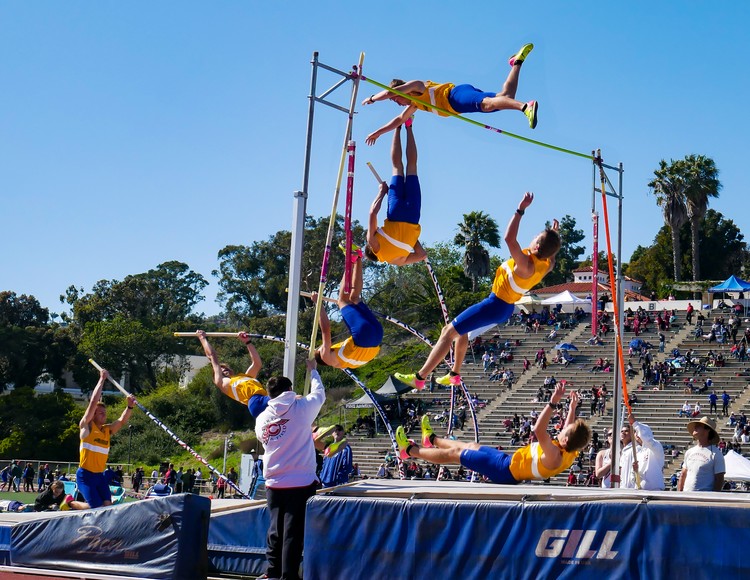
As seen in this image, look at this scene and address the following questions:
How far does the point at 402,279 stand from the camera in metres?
58.5

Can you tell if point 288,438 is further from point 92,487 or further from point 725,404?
point 725,404

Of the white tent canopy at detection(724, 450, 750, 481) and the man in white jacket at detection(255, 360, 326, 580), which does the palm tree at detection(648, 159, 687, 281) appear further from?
the man in white jacket at detection(255, 360, 326, 580)

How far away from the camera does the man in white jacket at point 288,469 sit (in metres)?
6.93

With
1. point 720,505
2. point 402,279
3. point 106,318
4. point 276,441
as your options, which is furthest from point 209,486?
point 106,318

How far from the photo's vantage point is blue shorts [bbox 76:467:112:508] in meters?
9.69

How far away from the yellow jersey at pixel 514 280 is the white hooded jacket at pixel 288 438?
274 centimetres

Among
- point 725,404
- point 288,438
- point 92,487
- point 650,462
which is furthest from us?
point 725,404

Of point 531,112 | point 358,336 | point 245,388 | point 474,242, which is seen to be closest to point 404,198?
point 358,336

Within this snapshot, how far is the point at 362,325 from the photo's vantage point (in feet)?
30.6

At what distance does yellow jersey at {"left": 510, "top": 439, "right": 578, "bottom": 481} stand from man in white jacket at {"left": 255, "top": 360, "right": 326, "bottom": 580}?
1675mm

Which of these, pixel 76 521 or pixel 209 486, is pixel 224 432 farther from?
pixel 76 521

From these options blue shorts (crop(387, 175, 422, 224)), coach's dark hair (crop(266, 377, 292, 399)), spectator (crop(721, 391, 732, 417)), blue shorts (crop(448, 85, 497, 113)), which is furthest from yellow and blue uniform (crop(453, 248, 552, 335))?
spectator (crop(721, 391, 732, 417))

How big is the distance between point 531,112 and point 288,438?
11.6ft

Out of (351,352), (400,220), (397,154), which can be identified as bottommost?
(351,352)
